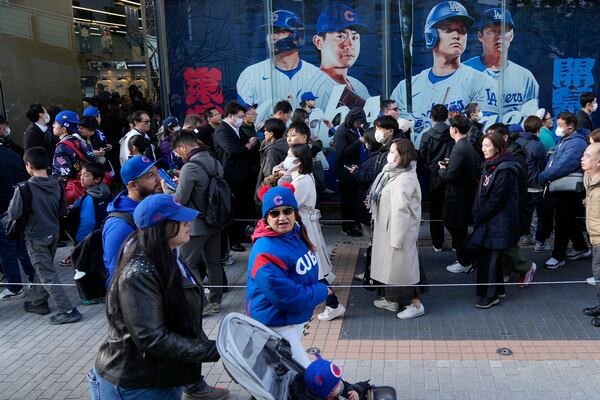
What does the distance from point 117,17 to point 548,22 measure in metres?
9.63

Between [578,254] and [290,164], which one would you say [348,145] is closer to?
[290,164]

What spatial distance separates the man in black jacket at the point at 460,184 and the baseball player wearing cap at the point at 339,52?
9.92 ft

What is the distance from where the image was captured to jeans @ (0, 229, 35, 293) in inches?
262

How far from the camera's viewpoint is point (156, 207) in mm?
2920

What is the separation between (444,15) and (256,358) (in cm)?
788

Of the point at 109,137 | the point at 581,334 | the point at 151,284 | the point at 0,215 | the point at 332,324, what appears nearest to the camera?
the point at 151,284

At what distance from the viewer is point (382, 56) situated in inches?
380

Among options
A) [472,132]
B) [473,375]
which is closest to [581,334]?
[473,375]

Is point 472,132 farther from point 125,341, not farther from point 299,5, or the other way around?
point 125,341

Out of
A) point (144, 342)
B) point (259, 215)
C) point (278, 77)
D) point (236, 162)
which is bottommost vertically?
point (259, 215)

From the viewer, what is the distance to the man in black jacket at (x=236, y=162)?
312 inches

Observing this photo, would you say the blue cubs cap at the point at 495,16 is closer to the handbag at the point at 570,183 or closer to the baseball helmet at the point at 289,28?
the baseball helmet at the point at 289,28

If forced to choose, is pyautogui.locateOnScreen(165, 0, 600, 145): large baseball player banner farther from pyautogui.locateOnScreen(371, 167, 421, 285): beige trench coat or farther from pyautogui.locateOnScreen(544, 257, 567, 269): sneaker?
pyautogui.locateOnScreen(371, 167, 421, 285): beige trench coat

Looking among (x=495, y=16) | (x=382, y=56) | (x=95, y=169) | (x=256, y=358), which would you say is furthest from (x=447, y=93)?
(x=256, y=358)
